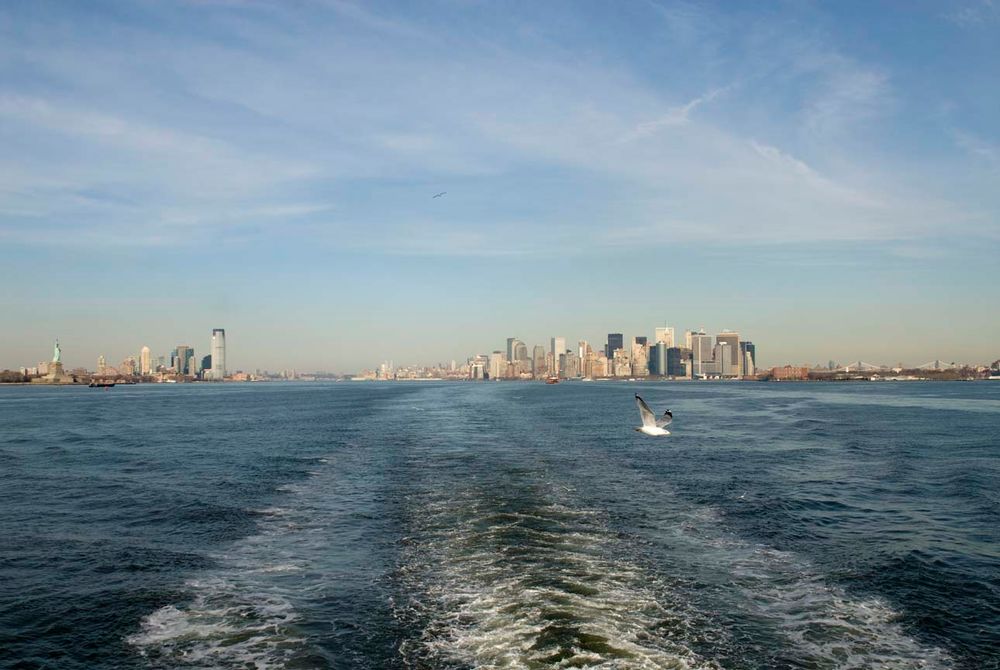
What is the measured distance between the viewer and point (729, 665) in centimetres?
1230

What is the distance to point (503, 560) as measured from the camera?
733 inches

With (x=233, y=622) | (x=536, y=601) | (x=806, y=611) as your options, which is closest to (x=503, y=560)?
(x=536, y=601)

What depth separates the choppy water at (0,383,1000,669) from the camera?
13219mm

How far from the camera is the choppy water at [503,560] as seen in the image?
13.2 m

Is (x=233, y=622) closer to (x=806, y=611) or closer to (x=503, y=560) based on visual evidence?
(x=503, y=560)

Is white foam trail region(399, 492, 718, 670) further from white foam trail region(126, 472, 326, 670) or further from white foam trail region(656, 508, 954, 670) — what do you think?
white foam trail region(126, 472, 326, 670)

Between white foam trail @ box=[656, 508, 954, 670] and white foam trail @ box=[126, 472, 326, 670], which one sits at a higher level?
white foam trail @ box=[126, 472, 326, 670]

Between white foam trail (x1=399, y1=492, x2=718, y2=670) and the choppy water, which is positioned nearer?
white foam trail (x1=399, y1=492, x2=718, y2=670)

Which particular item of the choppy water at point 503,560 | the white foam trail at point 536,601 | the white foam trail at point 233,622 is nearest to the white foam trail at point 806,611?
the choppy water at point 503,560

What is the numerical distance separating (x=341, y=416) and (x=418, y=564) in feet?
190

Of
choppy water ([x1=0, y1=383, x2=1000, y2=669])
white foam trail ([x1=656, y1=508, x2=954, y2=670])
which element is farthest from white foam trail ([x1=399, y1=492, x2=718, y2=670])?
white foam trail ([x1=656, y1=508, x2=954, y2=670])

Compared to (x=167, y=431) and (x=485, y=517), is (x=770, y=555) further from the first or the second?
(x=167, y=431)

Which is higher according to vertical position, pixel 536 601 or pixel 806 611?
pixel 536 601

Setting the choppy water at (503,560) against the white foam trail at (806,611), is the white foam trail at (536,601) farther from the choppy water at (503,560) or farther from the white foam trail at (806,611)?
the white foam trail at (806,611)
